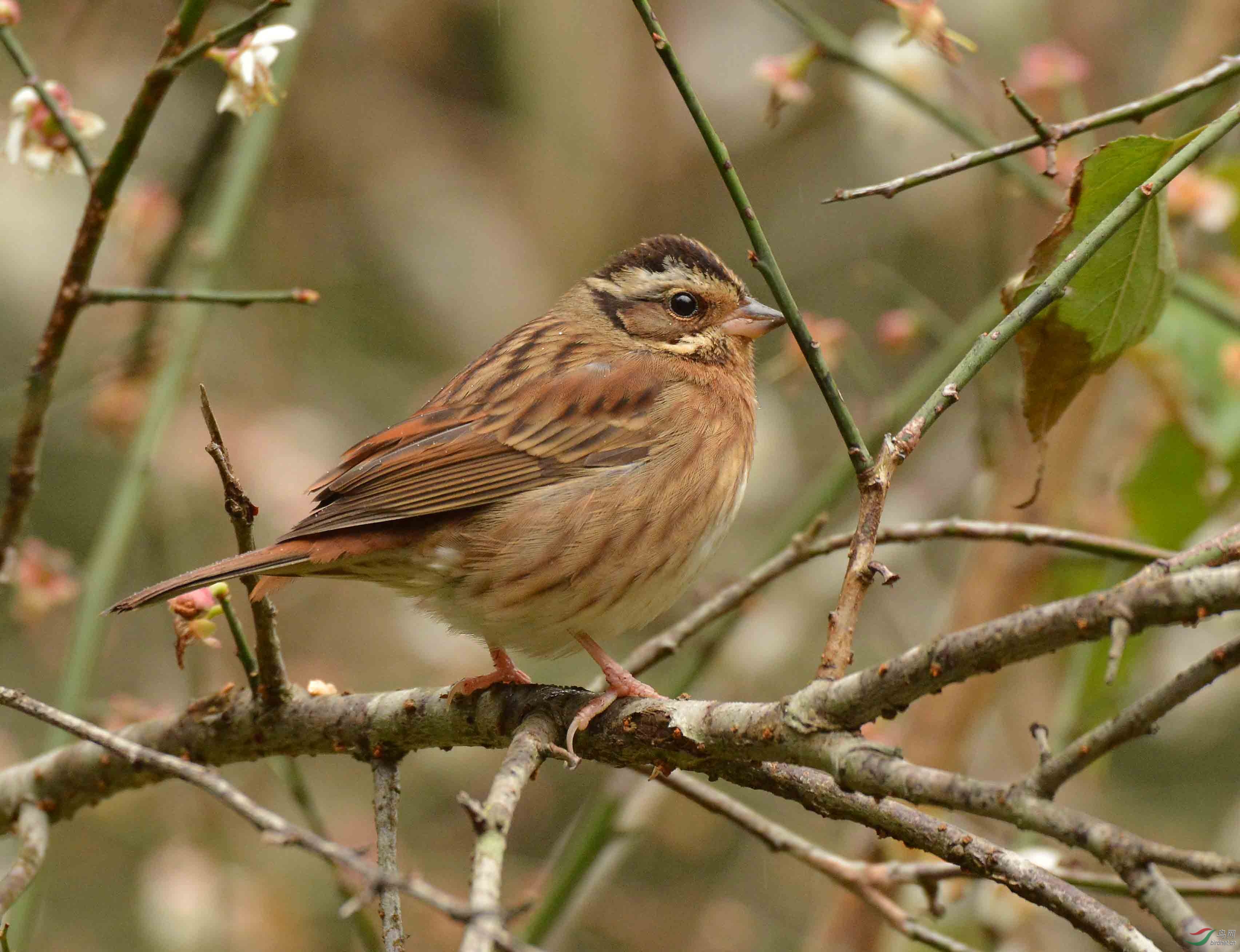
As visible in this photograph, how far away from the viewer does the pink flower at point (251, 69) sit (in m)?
2.82

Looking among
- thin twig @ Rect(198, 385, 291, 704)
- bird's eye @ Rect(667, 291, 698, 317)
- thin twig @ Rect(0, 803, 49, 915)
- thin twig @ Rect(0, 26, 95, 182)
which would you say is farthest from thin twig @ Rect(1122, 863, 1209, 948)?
bird's eye @ Rect(667, 291, 698, 317)

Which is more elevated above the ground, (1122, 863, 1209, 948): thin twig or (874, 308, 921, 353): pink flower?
(874, 308, 921, 353): pink flower

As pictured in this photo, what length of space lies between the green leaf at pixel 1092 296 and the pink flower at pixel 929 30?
1.95 feet

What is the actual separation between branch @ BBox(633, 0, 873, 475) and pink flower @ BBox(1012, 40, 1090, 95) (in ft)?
7.49

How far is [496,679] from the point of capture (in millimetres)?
2943

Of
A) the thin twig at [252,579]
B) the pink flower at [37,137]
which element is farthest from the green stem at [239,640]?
the pink flower at [37,137]

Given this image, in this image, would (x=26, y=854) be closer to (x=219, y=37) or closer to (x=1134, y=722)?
(x=219, y=37)

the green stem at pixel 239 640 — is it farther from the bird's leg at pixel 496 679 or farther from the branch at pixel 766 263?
the branch at pixel 766 263

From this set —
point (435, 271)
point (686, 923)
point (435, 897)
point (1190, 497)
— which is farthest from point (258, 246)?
point (435, 897)

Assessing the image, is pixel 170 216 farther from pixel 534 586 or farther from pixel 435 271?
pixel 435 271

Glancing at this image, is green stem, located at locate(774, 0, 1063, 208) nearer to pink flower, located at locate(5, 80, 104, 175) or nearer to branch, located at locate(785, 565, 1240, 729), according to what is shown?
pink flower, located at locate(5, 80, 104, 175)

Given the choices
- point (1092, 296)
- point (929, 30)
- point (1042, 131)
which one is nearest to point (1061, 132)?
point (1042, 131)

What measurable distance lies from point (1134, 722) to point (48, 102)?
2.34 metres

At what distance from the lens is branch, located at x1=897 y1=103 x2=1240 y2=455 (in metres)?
2.02
